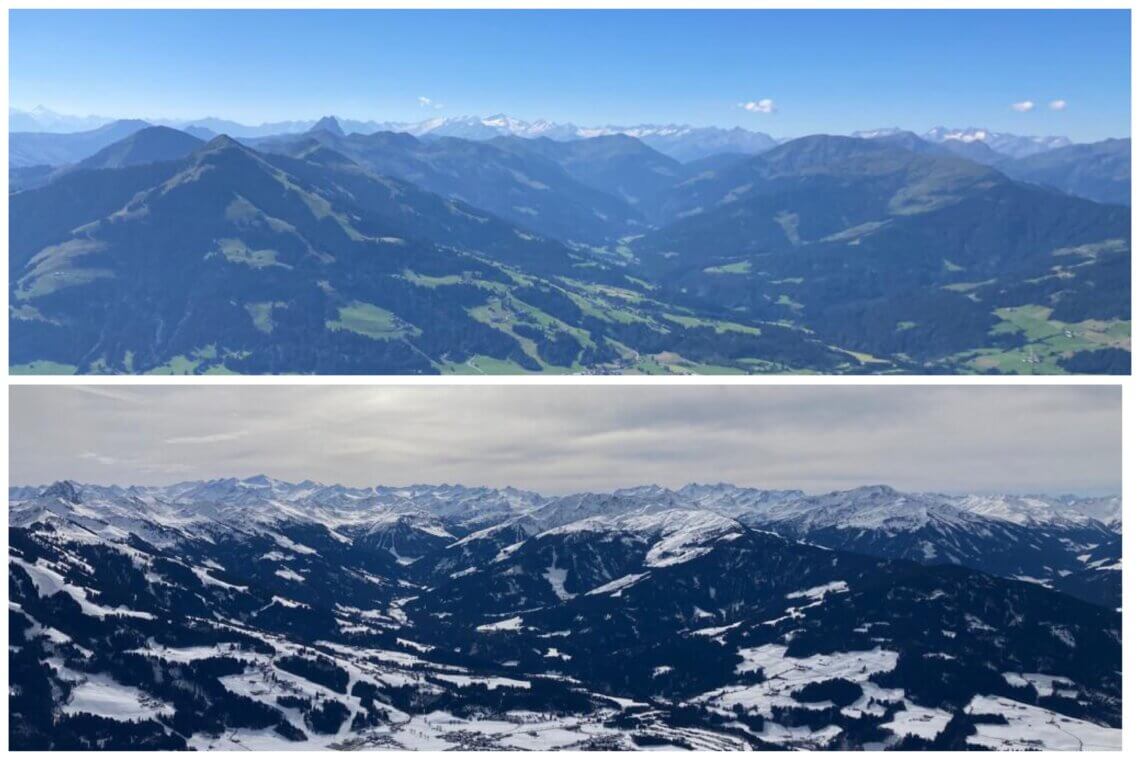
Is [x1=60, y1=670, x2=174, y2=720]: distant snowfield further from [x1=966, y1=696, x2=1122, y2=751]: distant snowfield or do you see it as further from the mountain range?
[x1=966, y1=696, x2=1122, y2=751]: distant snowfield

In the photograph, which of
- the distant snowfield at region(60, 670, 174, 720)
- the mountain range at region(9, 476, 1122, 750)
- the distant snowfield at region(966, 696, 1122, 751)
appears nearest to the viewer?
the distant snowfield at region(60, 670, 174, 720)

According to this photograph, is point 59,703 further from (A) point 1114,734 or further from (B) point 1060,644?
(B) point 1060,644

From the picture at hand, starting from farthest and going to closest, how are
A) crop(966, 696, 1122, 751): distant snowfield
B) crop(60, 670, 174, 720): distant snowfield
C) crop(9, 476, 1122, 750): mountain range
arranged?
crop(966, 696, 1122, 751): distant snowfield
crop(9, 476, 1122, 750): mountain range
crop(60, 670, 174, 720): distant snowfield

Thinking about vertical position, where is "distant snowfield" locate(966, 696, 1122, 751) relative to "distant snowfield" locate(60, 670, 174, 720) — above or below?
below

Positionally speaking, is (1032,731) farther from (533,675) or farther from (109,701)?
(109,701)

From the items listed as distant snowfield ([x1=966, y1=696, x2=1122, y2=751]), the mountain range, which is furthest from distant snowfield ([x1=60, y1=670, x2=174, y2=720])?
distant snowfield ([x1=966, y1=696, x2=1122, y2=751])

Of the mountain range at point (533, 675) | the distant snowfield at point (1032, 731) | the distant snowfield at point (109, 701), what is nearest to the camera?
the distant snowfield at point (109, 701)

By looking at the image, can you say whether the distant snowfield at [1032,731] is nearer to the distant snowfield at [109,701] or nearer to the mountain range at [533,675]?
the mountain range at [533,675]

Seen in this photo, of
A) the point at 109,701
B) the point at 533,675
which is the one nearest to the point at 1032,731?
the point at 533,675

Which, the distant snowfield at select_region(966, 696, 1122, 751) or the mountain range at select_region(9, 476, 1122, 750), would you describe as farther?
the distant snowfield at select_region(966, 696, 1122, 751)

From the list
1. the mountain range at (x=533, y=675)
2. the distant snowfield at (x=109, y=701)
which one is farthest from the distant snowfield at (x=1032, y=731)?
the distant snowfield at (x=109, y=701)

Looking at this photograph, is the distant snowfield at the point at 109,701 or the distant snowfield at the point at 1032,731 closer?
the distant snowfield at the point at 109,701

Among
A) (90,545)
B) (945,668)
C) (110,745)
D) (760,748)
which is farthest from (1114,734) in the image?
(90,545)
